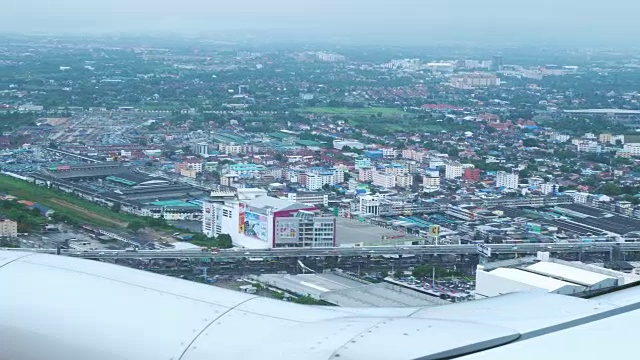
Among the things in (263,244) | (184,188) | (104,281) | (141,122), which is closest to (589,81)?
(141,122)

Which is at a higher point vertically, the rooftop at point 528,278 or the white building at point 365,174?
the rooftop at point 528,278

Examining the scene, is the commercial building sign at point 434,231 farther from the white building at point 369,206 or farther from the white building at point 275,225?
the white building at point 369,206

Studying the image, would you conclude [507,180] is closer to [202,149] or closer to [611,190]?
[611,190]

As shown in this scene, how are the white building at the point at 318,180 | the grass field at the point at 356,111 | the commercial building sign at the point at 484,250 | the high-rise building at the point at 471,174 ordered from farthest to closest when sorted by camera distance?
the grass field at the point at 356,111
the high-rise building at the point at 471,174
the white building at the point at 318,180
the commercial building sign at the point at 484,250

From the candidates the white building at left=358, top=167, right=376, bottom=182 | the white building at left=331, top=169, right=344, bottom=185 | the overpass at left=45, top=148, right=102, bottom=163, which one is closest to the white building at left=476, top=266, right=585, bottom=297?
the white building at left=331, top=169, right=344, bottom=185

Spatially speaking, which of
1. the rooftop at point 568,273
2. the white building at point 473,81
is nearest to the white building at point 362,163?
the rooftop at point 568,273

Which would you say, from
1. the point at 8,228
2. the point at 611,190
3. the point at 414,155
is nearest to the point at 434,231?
the point at 8,228

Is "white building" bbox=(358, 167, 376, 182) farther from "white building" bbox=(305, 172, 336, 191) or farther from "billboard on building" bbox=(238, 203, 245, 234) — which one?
"billboard on building" bbox=(238, 203, 245, 234)
